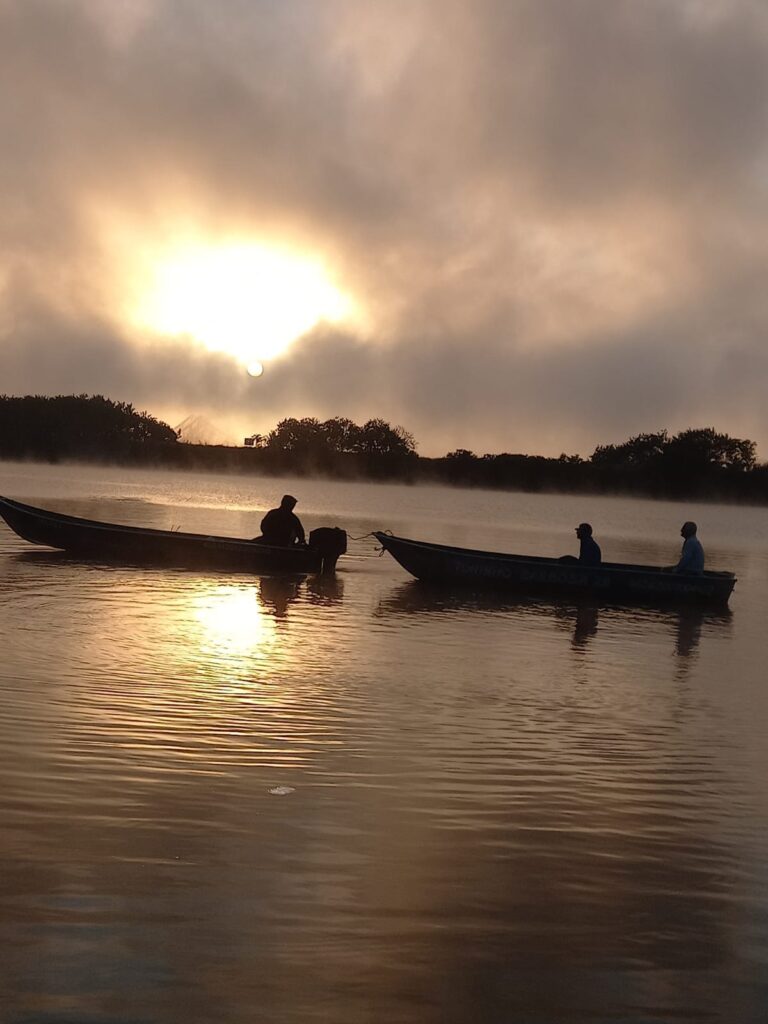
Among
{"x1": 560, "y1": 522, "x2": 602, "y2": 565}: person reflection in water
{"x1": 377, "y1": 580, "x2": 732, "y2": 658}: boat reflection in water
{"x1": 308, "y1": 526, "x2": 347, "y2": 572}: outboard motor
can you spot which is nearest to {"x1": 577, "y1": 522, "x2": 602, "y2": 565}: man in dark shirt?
{"x1": 560, "y1": 522, "x2": 602, "y2": 565}: person reflection in water

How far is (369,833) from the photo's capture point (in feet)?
23.4

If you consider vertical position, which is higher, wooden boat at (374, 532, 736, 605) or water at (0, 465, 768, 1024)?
wooden boat at (374, 532, 736, 605)

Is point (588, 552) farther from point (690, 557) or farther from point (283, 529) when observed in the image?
point (283, 529)

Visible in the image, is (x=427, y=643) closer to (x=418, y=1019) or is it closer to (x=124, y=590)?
(x=124, y=590)

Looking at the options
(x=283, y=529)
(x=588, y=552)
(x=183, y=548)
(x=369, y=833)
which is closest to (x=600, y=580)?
(x=588, y=552)

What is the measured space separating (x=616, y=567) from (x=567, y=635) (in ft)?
20.6

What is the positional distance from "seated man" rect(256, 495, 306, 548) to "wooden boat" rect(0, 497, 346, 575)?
0.24 metres

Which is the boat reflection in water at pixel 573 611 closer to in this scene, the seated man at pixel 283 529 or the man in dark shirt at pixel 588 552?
the man in dark shirt at pixel 588 552

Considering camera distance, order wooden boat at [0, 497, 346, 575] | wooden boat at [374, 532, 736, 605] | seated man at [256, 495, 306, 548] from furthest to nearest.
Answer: seated man at [256, 495, 306, 548] → wooden boat at [0, 497, 346, 575] → wooden boat at [374, 532, 736, 605]

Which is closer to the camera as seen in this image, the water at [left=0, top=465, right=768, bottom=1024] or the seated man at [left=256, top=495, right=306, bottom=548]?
the water at [left=0, top=465, right=768, bottom=1024]

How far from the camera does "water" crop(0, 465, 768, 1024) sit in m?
5.02

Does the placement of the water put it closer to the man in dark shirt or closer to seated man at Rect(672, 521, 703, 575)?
the man in dark shirt

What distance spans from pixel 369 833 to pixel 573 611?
1616cm

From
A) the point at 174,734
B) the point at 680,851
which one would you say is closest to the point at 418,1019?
the point at 680,851
